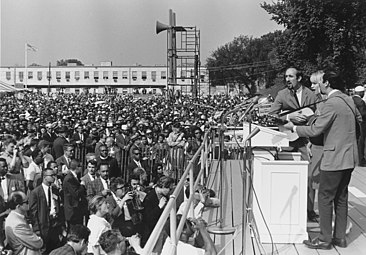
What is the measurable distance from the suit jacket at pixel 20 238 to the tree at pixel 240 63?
85.7 m

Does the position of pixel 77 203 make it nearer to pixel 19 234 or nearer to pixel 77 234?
pixel 19 234

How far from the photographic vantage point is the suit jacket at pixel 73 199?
805cm

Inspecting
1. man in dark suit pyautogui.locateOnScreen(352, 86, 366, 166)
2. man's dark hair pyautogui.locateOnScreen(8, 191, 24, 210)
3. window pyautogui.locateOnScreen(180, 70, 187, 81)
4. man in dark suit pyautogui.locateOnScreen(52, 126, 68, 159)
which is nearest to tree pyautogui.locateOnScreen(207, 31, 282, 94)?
window pyautogui.locateOnScreen(180, 70, 187, 81)

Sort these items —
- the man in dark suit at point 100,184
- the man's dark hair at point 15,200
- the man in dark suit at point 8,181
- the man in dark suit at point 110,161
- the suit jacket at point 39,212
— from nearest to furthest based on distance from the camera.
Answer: the man's dark hair at point 15,200
the suit jacket at point 39,212
the man in dark suit at point 8,181
the man in dark suit at point 100,184
the man in dark suit at point 110,161

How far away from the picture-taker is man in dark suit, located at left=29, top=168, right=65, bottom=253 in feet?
25.3

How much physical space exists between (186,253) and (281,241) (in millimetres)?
1122

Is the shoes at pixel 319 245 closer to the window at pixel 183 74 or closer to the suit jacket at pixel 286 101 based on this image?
the suit jacket at pixel 286 101

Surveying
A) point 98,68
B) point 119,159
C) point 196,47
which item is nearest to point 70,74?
point 98,68

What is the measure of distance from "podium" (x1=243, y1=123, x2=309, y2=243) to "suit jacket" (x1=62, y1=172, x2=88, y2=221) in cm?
352

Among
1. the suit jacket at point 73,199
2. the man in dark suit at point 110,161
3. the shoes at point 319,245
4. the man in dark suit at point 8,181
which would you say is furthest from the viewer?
the man in dark suit at point 110,161

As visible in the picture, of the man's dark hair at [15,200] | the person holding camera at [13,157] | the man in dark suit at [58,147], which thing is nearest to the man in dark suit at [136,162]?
the man in dark suit at [58,147]

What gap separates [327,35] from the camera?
1053 inches

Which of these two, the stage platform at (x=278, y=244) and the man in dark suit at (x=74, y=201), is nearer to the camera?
the stage platform at (x=278, y=244)

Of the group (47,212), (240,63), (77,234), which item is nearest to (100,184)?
(47,212)
